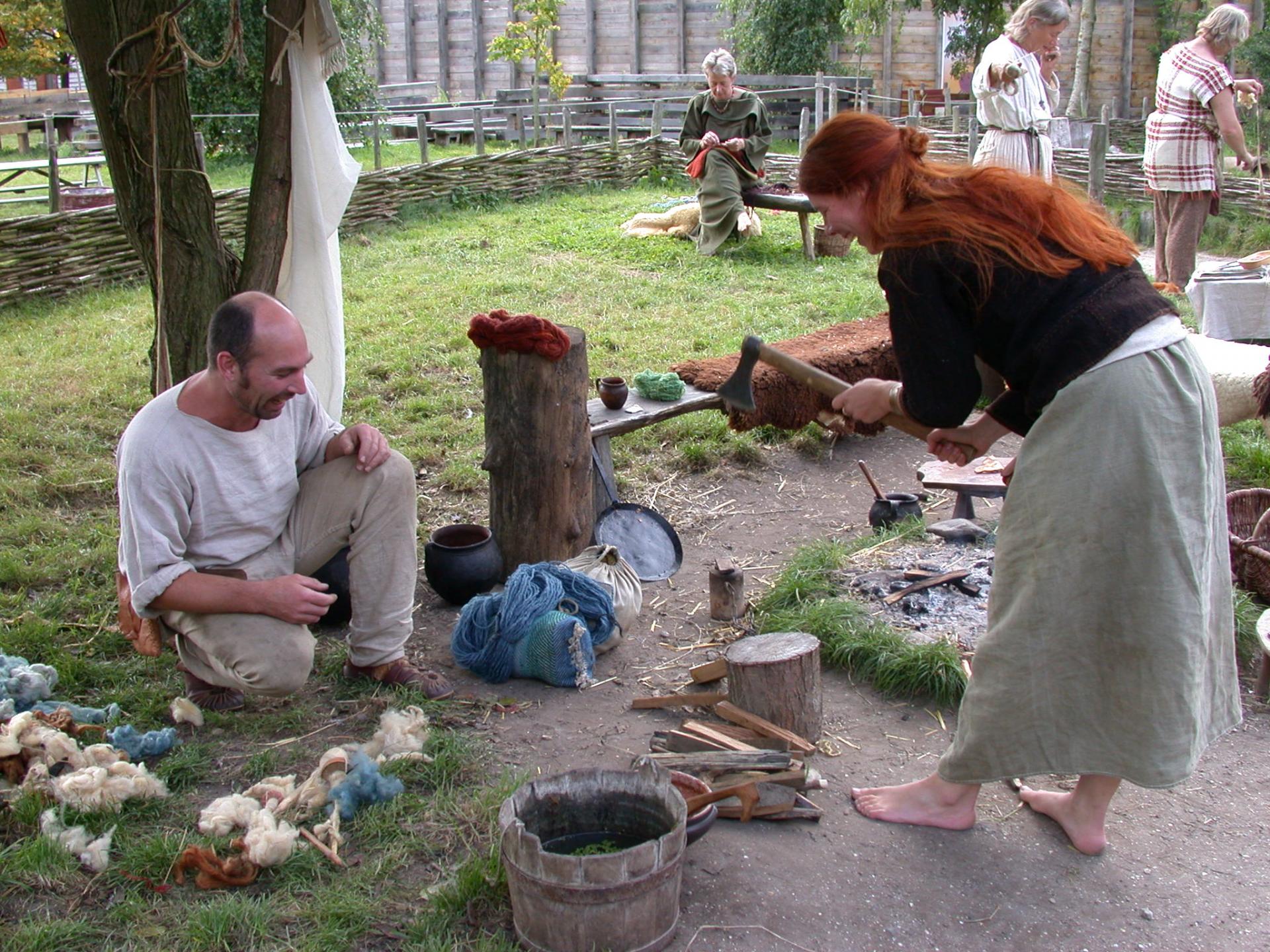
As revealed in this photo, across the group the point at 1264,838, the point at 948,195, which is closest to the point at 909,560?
the point at 1264,838

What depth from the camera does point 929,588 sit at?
443cm

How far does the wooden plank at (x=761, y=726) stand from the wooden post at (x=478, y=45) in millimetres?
28703

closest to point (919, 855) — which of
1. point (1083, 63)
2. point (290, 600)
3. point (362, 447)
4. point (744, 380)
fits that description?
point (744, 380)

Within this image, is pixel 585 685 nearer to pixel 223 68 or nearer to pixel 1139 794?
pixel 1139 794

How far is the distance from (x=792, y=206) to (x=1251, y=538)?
6854 millimetres

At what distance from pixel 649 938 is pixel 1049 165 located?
5814mm

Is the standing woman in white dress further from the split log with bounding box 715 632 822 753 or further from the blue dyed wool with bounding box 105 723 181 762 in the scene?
the blue dyed wool with bounding box 105 723 181 762

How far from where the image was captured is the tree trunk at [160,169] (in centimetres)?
427

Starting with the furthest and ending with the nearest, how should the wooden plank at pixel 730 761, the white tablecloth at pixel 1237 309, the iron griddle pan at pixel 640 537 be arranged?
the white tablecloth at pixel 1237 309 → the iron griddle pan at pixel 640 537 → the wooden plank at pixel 730 761

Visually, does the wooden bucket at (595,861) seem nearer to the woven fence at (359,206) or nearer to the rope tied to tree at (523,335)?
the rope tied to tree at (523,335)

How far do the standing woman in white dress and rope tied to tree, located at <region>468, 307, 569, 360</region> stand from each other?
3383 millimetres

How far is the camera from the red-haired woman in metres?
2.54

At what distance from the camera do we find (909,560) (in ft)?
15.5

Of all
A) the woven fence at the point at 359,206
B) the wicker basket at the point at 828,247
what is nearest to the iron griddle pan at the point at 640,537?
the woven fence at the point at 359,206
